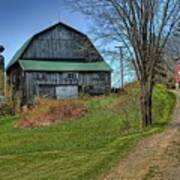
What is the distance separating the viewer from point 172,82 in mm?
61500

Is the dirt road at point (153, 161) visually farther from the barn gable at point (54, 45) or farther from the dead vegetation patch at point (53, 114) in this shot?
the barn gable at point (54, 45)

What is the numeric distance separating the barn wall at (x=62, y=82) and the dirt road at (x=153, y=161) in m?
33.5

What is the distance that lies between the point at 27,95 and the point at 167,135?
110 feet

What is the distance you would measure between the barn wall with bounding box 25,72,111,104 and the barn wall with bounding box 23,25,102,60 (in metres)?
2.75

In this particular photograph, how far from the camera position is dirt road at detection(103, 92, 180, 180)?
1256 centimetres

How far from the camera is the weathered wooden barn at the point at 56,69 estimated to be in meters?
52.2

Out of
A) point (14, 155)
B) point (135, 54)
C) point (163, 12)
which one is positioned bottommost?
point (14, 155)

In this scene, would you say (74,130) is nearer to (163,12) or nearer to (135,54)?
(135,54)

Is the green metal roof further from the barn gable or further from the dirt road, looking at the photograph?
the dirt road

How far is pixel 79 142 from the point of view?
2278cm

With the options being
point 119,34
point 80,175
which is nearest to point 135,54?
point 119,34

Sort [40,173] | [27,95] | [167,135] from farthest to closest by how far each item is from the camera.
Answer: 1. [27,95]
2. [167,135]
3. [40,173]

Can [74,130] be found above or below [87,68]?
below

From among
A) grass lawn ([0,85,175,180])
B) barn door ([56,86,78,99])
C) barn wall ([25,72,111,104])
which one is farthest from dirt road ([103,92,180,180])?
barn wall ([25,72,111,104])
